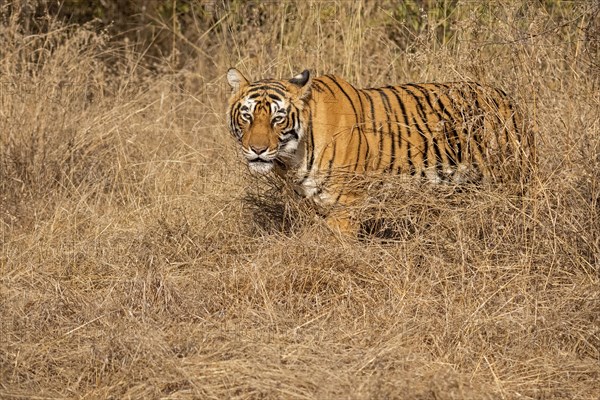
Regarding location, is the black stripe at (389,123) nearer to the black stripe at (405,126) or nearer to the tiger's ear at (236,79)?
the black stripe at (405,126)

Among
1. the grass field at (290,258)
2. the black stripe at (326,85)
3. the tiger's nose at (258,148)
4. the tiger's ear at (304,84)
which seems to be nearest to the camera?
the grass field at (290,258)

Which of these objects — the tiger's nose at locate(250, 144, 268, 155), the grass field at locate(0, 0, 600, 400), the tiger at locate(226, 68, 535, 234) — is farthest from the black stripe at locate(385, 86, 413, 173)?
the tiger's nose at locate(250, 144, 268, 155)

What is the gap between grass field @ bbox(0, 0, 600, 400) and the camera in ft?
13.7

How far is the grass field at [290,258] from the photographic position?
13.7 ft

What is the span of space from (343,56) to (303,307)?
2.97 metres

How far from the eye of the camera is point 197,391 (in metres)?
3.95

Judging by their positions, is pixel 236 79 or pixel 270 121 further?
pixel 236 79

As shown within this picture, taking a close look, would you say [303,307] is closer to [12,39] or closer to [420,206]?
[420,206]

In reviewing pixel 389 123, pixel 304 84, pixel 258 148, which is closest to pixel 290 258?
pixel 258 148

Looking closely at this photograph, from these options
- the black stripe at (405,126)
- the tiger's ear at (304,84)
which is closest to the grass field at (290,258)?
the black stripe at (405,126)

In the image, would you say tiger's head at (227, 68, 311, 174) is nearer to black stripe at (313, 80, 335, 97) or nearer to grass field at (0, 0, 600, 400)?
black stripe at (313, 80, 335, 97)

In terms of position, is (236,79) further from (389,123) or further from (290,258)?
(290,258)

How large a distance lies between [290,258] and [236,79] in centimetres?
113

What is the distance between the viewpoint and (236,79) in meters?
5.72
